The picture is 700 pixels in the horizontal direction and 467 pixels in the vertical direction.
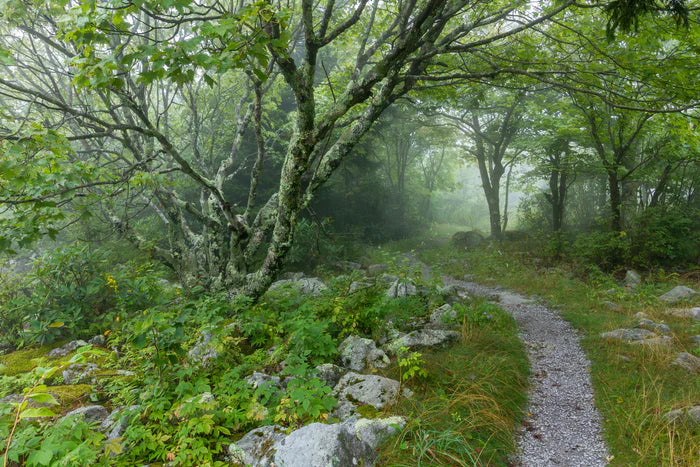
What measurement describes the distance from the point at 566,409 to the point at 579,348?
6.42ft

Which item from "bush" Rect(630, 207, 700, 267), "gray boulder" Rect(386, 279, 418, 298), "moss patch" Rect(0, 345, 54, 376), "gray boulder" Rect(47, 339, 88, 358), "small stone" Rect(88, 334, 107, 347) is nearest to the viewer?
"moss patch" Rect(0, 345, 54, 376)

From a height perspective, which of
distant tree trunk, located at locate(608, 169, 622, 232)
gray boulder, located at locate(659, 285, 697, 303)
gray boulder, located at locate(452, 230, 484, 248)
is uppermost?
distant tree trunk, located at locate(608, 169, 622, 232)

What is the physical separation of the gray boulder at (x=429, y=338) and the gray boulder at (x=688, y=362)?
279 cm

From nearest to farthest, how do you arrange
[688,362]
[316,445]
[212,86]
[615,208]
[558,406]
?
1. [316,445]
2. [212,86]
3. [558,406]
4. [688,362]
5. [615,208]

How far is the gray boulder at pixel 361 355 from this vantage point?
4363 mm

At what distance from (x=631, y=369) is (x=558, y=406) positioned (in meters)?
1.33

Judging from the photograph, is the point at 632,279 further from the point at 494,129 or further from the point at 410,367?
the point at 494,129

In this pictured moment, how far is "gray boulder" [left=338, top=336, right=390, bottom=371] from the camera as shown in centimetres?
436

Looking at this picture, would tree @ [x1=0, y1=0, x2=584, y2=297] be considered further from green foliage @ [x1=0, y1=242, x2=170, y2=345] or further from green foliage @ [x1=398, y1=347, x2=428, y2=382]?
green foliage @ [x1=398, y1=347, x2=428, y2=382]

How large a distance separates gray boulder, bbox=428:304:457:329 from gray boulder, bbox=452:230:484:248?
11233 millimetres

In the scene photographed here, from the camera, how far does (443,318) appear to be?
18.4 feet

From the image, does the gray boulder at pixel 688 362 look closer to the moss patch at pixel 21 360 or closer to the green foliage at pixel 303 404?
the green foliage at pixel 303 404

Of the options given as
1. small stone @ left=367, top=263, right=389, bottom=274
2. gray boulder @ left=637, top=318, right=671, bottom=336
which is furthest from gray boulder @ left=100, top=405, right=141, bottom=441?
small stone @ left=367, top=263, right=389, bottom=274

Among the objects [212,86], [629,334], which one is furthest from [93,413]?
[629,334]
